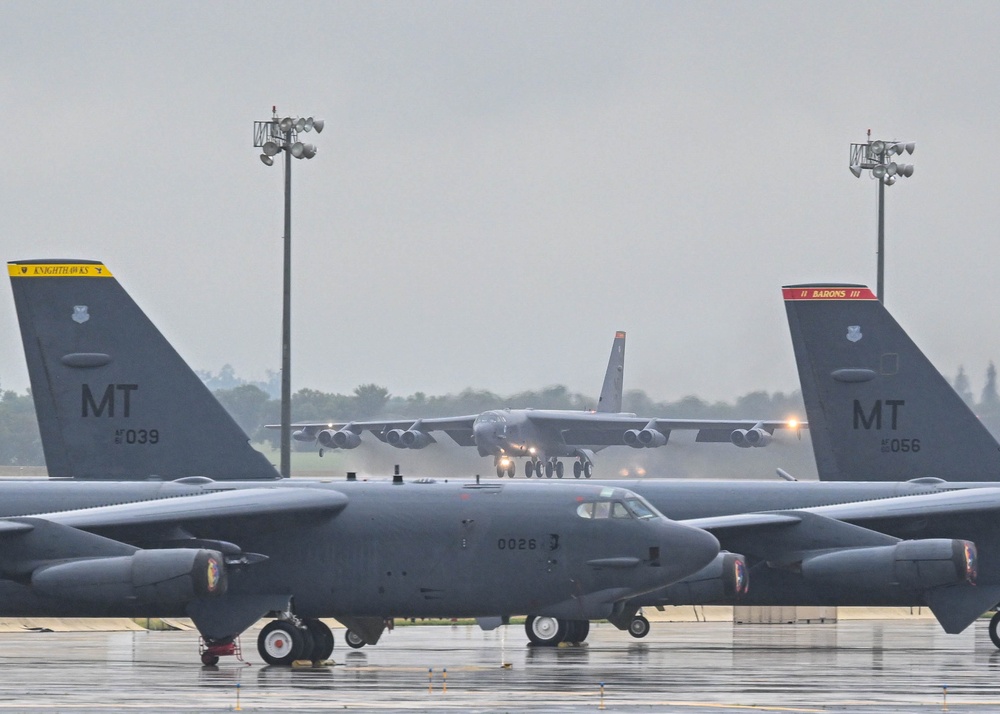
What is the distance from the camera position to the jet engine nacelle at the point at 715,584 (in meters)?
24.0

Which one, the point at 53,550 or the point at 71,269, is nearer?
the point at 53,550

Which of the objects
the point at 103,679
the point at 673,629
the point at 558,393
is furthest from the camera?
the point at 558,393

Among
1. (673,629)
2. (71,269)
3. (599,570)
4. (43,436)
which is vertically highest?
(71,269)

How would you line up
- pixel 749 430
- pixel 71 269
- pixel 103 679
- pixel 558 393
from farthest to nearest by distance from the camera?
pixel 558 393 < pixel 749 430 < pixel 71 269 < pixel 103 679

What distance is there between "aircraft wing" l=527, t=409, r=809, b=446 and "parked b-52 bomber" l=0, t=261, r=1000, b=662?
32.3m

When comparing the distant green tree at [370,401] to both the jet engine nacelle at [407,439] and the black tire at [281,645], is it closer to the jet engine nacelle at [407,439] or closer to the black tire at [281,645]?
the jet engine nacelle at [407,439]

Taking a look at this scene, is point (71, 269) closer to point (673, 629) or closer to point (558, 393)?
point (673, 629)

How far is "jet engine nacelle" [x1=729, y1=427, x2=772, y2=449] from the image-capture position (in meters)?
55.0

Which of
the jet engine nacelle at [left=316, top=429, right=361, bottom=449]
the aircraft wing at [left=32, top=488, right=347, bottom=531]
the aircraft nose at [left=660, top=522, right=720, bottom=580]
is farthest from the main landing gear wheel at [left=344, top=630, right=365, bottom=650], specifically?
the jet engine nacelle at [left=316, top=429, right=361, bottom=449]

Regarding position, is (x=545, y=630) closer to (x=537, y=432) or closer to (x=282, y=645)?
(x=282, y=645)

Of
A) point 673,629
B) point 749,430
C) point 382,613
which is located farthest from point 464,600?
point 749,430

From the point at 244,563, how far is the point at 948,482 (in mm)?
11874

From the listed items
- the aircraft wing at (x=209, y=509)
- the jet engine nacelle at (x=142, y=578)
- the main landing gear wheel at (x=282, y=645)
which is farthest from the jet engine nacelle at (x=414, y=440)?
the jet engine nacelle at (x=142, y=578)

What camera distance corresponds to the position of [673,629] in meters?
32.7
